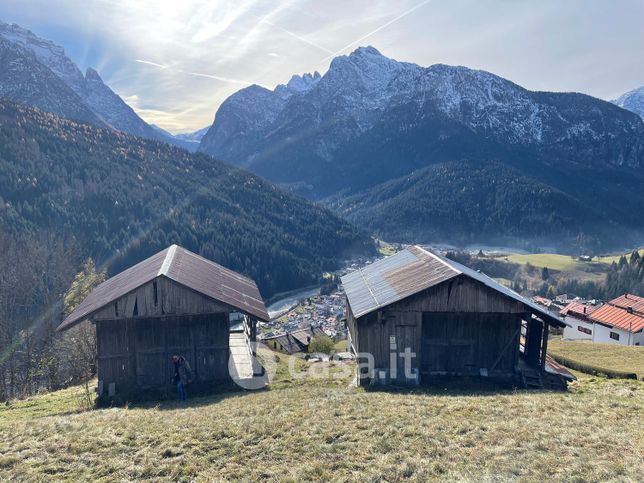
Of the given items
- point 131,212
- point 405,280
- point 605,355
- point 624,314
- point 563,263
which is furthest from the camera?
point 563,263

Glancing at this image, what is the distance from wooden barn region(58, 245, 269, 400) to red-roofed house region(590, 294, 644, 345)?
44310 millimetres

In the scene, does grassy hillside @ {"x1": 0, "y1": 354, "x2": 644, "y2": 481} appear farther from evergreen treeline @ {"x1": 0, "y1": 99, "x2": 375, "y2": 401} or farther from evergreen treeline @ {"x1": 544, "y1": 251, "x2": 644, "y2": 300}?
evergreen treeline @ {"x1": 544, "y1": 251, "x2": 644, "y2": 300}

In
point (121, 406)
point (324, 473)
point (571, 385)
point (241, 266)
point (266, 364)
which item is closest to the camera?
point (324, 473)

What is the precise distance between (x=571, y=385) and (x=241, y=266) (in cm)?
11942

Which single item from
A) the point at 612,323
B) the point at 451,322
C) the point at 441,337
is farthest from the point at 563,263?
the point at 441,337

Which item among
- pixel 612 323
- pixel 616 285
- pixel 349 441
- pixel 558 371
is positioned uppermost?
pixel 349 441

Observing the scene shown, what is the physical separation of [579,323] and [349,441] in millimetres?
55180

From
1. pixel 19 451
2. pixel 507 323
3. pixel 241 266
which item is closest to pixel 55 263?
pixel 19 451

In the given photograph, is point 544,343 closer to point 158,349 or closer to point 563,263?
point 158,349

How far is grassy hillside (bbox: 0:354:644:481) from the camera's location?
10461 mm

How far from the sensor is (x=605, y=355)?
33.1 m

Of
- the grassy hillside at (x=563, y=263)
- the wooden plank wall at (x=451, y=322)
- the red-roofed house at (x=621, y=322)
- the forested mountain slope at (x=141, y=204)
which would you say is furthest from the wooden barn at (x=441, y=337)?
the grassy hillside at (x=563, y=263)

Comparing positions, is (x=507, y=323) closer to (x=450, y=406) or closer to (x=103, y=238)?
(x=450, y=406)

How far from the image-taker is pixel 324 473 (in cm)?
1056
